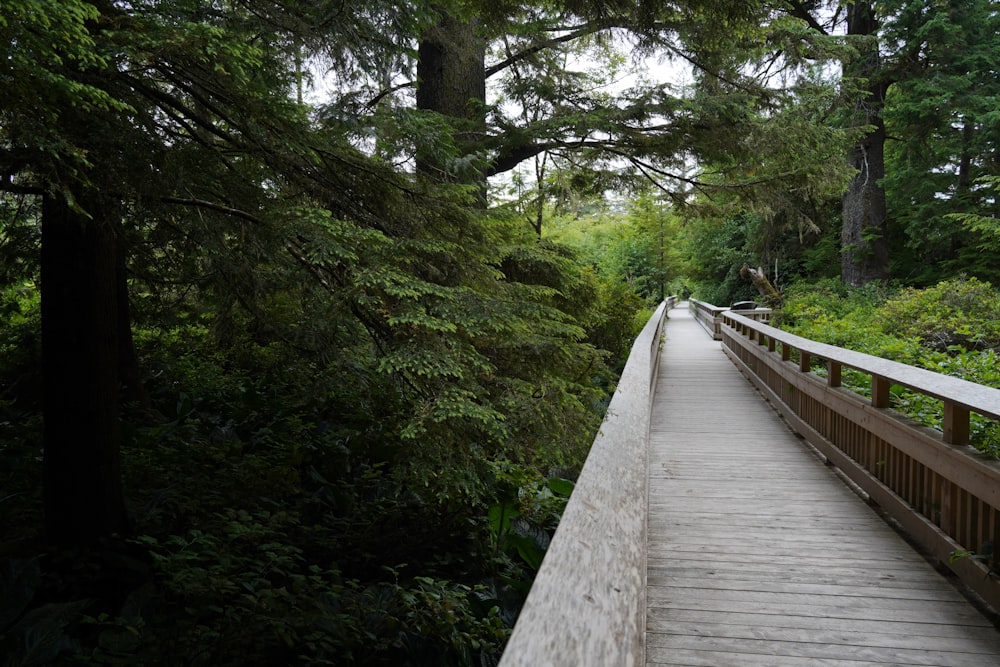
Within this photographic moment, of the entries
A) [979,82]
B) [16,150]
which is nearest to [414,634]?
[16,150]

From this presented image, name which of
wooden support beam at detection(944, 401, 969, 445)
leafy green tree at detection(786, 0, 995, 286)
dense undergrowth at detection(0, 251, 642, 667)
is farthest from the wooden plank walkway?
leafy green tree at detection(786, 0, 995, 286)

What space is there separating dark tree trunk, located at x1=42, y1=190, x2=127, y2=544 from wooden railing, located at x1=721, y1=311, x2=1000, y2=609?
482 cm

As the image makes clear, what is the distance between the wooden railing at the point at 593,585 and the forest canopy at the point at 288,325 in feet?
4.99

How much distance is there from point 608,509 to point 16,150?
2.54 metres

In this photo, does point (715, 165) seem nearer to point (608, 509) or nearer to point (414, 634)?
point (414, 634)

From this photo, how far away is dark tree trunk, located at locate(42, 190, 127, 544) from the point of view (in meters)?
3.82

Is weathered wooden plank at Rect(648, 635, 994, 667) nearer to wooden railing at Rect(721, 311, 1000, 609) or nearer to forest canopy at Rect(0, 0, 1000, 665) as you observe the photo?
wooden railing at Rect(721, 311, 1000, 609)

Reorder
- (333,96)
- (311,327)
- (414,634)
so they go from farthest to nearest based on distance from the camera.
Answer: (333,96)
(311,327)
(414,634)

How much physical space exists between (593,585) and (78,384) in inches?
157

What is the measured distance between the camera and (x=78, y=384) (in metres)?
3.92

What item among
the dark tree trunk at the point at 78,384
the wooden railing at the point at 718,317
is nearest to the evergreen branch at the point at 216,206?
the dark tree trunk at the point at 78,384

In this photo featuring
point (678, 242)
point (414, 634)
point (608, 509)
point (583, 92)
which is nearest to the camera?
point (608, 509)

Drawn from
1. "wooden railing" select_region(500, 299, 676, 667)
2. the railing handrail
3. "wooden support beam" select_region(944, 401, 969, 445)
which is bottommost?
"wooden support beam" select_region(944, 401, 969, 445)

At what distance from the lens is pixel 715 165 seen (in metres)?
8.63
